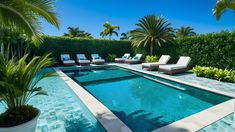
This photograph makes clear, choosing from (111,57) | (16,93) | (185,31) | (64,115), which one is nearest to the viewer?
(16,93)

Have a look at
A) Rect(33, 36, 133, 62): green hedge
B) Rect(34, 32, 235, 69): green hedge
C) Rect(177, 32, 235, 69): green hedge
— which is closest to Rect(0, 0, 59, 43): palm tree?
Rect(177, 32, 235, 69): green hedge

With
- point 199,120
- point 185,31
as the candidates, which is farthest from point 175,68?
point 185,31

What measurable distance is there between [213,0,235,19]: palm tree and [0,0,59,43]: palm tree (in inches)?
341

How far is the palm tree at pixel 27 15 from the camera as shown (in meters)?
2.68

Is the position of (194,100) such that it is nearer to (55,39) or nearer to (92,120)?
(92,120)

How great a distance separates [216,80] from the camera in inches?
344

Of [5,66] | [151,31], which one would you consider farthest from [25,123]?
[151,31]

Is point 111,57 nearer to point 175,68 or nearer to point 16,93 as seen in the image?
point 175,68

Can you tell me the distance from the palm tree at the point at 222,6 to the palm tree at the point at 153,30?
795cm

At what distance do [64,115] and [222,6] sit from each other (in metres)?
9.42

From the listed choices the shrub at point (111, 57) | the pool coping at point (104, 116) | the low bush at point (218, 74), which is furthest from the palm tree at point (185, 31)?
the pool coping at point (104, 116)

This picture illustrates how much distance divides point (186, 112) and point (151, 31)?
13.7 metres

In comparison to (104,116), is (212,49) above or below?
above

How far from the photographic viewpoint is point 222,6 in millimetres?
7934
